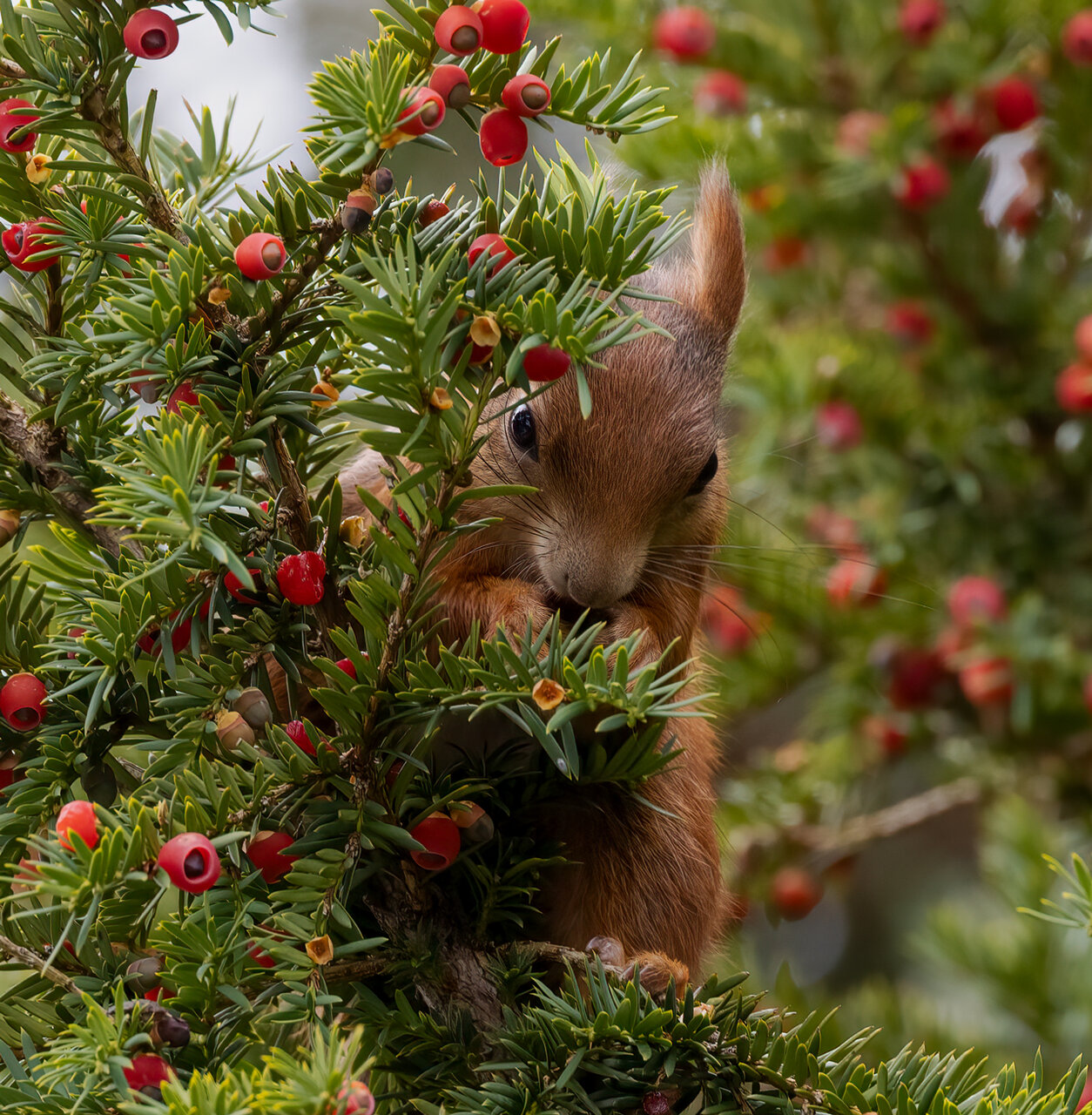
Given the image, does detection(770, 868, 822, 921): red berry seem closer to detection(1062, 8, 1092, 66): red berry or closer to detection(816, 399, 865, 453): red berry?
detection(816, 399, 865, 453): red berry

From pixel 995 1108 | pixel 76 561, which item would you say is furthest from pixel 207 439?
pixel 995 1108

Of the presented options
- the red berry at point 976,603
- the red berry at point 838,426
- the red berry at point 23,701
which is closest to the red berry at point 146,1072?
the red berry at point 23,701

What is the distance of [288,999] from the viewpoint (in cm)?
45

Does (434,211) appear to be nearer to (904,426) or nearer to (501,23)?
(501,23)

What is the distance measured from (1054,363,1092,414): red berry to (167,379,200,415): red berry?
1077 millimetres

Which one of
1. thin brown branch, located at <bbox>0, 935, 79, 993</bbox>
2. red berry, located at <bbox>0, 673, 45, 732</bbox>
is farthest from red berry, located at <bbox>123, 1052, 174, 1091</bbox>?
red berry, located at <bbox>0, 673, 45, 732</bbox>

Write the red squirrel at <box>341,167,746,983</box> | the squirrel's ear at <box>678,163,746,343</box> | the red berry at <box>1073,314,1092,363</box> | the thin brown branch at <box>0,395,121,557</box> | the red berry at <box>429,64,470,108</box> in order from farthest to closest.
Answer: the red berry at <box>1073,314,1092,363</box> → the squirrel's ear at <box>678,163,746,343</box> → the red squirrel at <box>341,167,746,983</box> → the thin brown branch at <box>0,395,121,557</box> → the red berry at <box>429,64,470,108</box>

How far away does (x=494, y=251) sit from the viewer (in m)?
0.51

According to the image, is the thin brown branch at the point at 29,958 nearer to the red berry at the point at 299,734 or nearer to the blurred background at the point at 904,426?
the red berry at the point at 299,734

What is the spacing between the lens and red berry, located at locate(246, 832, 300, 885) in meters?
0.52

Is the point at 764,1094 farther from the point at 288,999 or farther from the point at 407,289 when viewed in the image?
the point at 407,289

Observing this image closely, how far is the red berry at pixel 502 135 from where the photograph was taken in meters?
0.52

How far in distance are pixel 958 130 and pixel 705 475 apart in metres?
0.77

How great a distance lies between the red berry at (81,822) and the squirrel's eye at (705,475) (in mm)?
642
